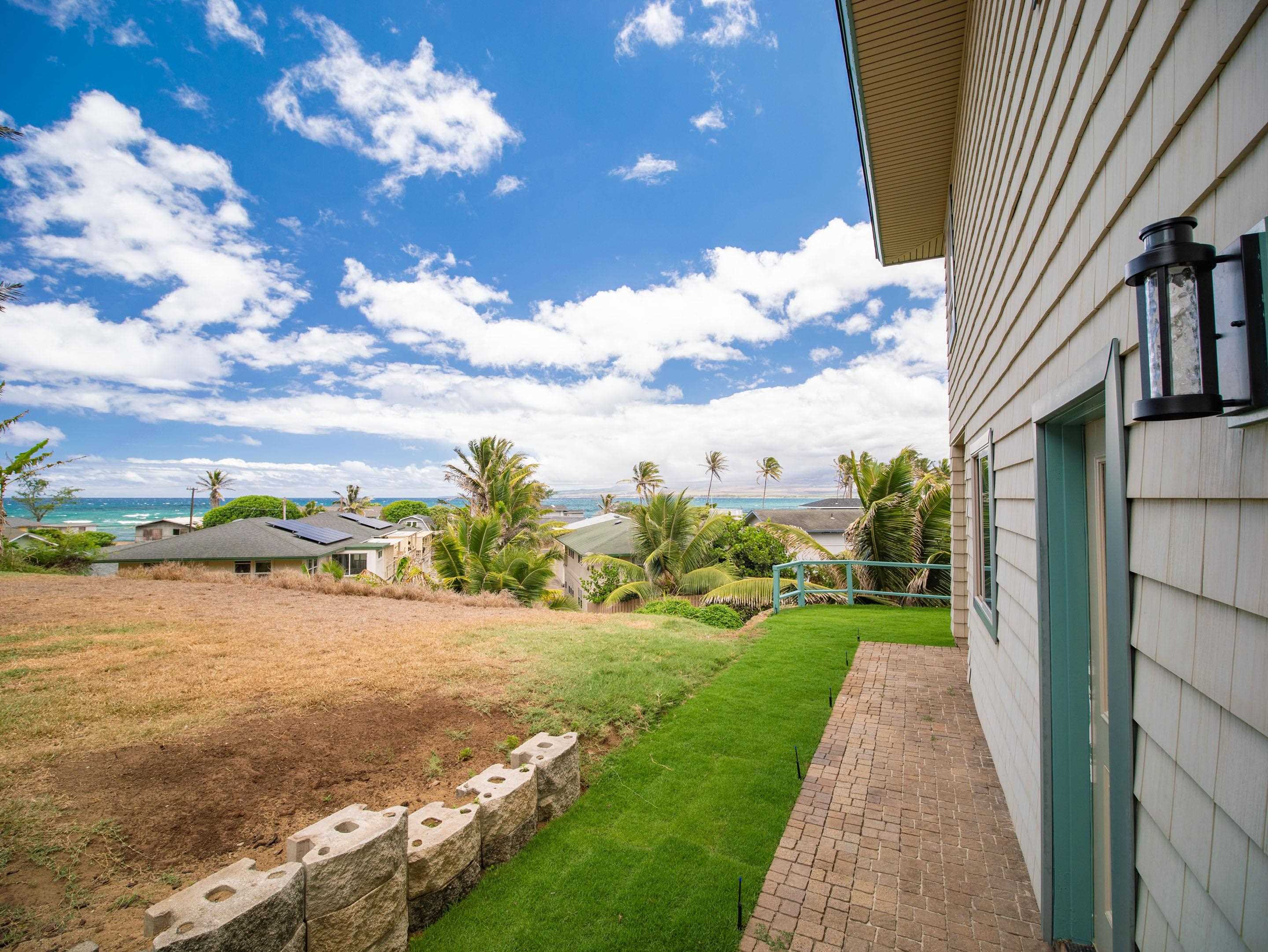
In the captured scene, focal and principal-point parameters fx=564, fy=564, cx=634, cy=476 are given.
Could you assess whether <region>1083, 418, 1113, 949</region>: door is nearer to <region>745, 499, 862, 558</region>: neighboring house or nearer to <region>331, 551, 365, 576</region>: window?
<region>331, 551, 365, 576</region>: window

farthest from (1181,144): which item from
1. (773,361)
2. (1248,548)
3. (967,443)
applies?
(773,361)

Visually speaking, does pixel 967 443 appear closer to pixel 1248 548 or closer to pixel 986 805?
pixel 986 805

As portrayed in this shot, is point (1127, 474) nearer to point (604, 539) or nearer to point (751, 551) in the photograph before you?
point (751, 551)

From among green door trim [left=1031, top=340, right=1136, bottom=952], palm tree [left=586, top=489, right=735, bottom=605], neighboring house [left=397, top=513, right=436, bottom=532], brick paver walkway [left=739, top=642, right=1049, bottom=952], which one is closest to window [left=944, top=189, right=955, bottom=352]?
brick paver walkway [left=739, top=642, right=1049, bottom=952]

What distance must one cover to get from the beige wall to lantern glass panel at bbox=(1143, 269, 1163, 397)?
0.15 metres

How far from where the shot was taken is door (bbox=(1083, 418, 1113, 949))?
2.43 m

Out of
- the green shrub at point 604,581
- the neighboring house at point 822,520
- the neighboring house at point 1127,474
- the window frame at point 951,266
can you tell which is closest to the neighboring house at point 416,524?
the green shrub at point 604,581

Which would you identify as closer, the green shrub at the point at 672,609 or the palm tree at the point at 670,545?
the green shrub at the point at 672,609

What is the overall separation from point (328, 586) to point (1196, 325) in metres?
14.9

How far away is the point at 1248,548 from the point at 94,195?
41.7 meters

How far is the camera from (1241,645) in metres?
1.05

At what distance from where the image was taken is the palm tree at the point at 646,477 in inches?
2968

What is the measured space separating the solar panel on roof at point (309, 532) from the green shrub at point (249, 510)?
23.5 meters

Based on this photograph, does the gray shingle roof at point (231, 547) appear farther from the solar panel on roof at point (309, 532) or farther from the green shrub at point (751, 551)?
the green shrub at point (751, 551)
